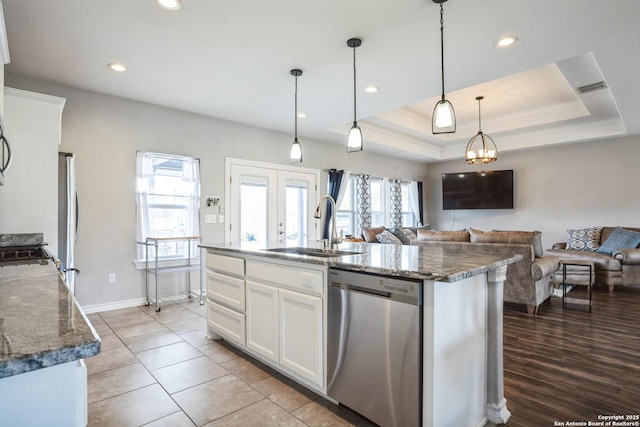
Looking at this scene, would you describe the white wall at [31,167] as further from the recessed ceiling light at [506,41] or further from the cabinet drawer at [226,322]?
the recessed ceiling light at [506,41]

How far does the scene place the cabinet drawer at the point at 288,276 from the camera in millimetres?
1999

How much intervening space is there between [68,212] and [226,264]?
2040 mm

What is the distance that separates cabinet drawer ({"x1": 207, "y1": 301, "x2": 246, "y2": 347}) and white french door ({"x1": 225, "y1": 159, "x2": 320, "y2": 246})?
1923 mm

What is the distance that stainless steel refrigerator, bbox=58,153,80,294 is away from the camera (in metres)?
3.41

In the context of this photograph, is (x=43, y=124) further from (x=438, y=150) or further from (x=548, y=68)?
(x=438, y=150)

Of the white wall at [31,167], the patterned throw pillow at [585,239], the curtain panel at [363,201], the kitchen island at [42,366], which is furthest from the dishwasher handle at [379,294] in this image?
the patterned throw pillow at [585,239]

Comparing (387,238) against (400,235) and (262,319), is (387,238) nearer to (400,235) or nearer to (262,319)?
(400,235)

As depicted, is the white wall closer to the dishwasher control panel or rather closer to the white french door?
the white french door

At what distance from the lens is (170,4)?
2320mm

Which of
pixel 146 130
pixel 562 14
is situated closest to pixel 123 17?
pixel 146 130

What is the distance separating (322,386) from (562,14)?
121 inches

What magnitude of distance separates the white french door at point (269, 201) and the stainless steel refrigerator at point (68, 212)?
6.46 ft

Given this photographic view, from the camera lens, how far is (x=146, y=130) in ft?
14.3

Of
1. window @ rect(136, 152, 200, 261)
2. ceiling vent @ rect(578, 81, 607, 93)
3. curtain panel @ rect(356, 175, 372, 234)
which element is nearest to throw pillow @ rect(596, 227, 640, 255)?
ceiling vent @ rect(578, 81, 607, 93)
